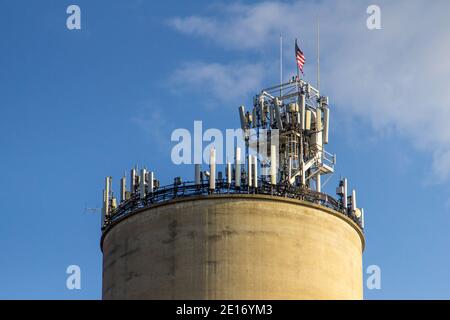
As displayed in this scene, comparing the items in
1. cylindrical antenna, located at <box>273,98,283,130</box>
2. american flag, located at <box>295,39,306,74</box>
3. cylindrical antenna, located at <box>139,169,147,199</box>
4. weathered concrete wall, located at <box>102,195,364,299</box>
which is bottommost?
weathered concrete wall, located at <box>102,195,364,299</box>

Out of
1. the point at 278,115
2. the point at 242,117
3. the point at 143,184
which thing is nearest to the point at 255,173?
the point at 143,184

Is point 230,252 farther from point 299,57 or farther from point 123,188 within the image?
point 299,57

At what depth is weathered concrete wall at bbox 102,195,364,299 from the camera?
58.3 m

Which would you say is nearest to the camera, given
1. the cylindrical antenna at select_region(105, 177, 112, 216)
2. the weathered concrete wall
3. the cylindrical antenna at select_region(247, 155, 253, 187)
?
the weathered concrete wall

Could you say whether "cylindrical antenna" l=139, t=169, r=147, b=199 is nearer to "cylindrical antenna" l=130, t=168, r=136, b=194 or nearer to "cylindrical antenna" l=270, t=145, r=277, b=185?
"cylindrical antenna" l=130, t=168, r=136, b=194

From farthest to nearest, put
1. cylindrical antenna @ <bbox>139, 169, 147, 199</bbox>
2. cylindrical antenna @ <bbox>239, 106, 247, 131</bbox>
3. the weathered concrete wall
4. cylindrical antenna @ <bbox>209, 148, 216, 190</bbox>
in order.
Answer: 1. cylindrical antenna @ <bbox>239, 106, 247, 131</bbox>
2. cylindrical antenna @ <bbox>139, 169, 147, 199</bbox>
3. cylindrical antenna @ <bbox>209, 148, 216, 190</bbox>
4. the weathered concrete wall

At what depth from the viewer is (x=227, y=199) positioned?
60.2 meters

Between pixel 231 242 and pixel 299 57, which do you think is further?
pixel 299 57

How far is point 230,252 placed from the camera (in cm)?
5881

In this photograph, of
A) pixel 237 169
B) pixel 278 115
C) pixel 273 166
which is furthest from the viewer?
pixel 278 115

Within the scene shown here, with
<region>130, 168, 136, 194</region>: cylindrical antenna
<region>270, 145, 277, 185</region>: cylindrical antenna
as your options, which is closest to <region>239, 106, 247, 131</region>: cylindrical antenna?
<region>270, 145, 277, 185</region>: cylindrical antenna

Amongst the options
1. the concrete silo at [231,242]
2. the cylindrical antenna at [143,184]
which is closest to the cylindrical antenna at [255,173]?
the concrete silo at [231,242]

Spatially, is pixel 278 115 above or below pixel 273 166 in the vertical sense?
above
